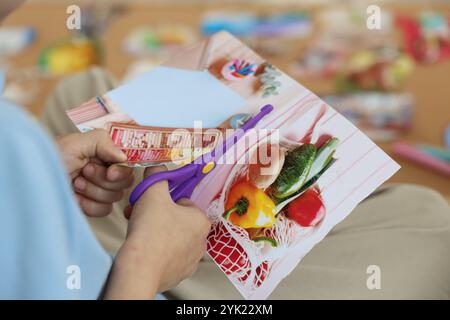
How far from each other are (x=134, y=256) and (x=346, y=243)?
0.88 ft

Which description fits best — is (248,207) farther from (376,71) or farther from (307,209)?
(376,71)

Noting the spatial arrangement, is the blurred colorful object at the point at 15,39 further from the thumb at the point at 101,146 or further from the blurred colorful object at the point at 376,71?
the thumb at the point at 101,146

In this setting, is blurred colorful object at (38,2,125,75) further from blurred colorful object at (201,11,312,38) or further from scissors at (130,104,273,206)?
scissors at (130,104,273,206)

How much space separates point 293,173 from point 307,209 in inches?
1.4

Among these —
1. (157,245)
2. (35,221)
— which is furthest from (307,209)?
(35,221)

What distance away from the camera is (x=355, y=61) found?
110 cm

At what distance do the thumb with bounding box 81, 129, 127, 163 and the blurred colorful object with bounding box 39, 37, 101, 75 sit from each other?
26.6 inches

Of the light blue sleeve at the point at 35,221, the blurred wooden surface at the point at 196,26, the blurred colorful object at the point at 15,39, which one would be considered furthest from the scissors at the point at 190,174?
the blurred colorful object at the point at 15,39

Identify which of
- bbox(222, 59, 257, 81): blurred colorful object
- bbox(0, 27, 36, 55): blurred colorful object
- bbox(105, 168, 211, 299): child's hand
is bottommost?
bbox(105, 168, 211, 299): child's hand

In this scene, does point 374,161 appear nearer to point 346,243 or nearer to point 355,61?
point 346,243

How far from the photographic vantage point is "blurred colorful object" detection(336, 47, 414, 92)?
105 cm

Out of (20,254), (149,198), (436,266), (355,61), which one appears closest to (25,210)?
(20,254)

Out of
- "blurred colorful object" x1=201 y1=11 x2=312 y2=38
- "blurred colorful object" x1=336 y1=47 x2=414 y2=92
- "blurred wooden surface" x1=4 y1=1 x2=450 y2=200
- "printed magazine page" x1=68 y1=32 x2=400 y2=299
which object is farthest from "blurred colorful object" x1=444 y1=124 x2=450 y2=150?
"printed magazine page" x1=68 y1=32 x2=400 y2=299

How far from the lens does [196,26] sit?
1248 mm
